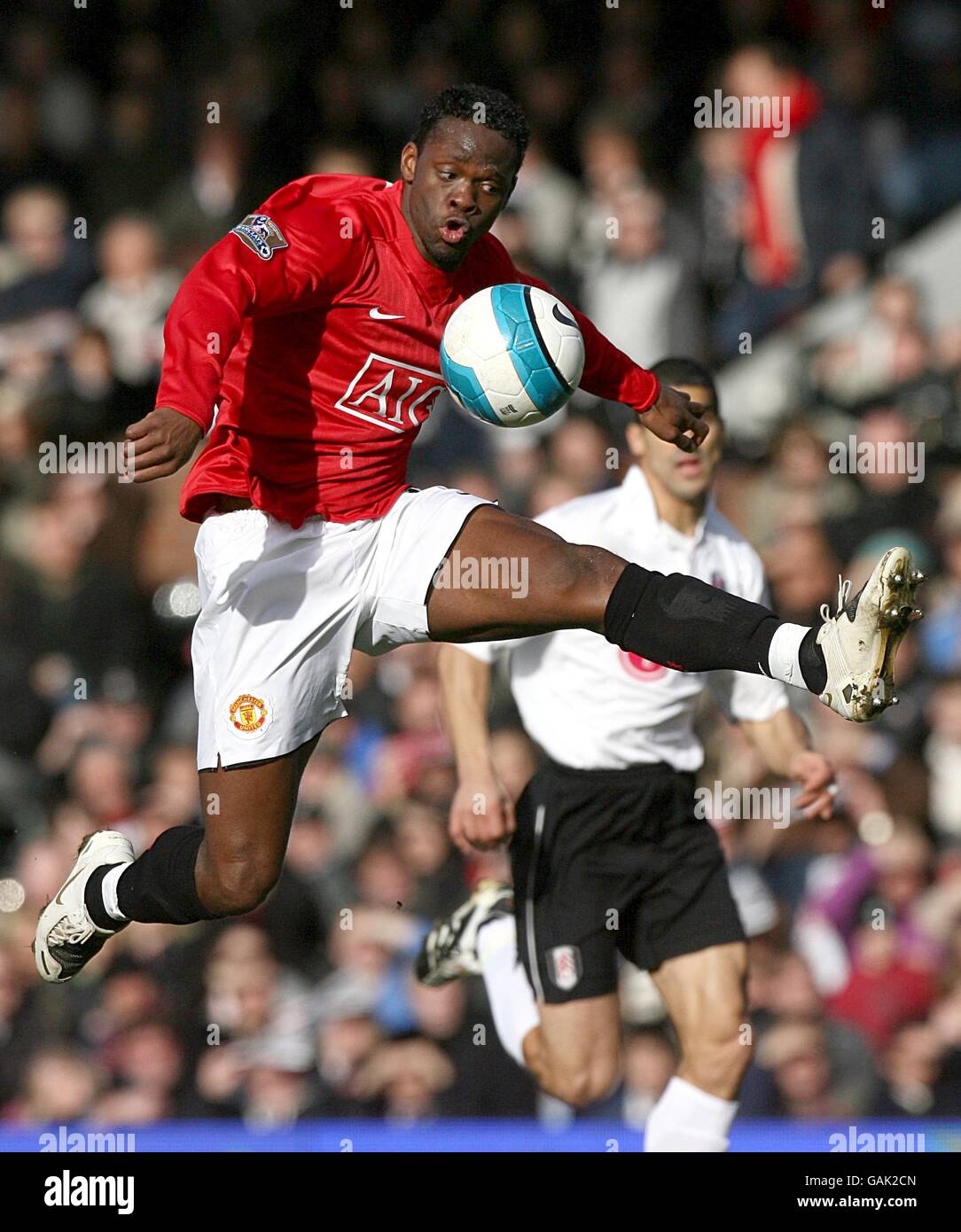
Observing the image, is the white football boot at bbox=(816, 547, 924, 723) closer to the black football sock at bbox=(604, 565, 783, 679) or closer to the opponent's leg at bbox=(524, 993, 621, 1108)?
the black football sock at bbox=(604, 565, 783, 679)

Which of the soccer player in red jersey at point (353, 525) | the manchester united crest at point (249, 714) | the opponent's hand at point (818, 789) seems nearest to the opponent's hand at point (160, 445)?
the soccer player in red jersey at point (353, 525)

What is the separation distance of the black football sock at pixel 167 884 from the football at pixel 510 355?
1491 mm

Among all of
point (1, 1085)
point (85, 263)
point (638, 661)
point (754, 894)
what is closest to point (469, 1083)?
point (754, 894)

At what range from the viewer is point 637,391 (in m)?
4.85

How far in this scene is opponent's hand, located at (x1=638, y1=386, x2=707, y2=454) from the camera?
485cm

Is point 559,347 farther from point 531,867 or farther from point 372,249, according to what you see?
point 531,867

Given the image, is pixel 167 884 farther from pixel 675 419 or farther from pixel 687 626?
pixel 675 419

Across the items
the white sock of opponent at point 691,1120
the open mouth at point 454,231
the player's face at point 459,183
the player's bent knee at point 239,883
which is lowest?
the white sock of opponent at point 691,1120

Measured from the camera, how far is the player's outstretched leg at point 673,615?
4051mm

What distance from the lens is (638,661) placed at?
573cm

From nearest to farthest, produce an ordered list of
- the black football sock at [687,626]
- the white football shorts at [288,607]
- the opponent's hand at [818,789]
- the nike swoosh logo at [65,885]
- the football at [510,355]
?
the black football sock at [687,626], the football at [510,355], the white football shorts at [288,607], the nike swoosh logo at [65,885], the opponent's hand at [818,789]

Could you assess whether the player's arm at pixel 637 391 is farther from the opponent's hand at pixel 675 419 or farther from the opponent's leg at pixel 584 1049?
the opponent's leg at pixel 584 1049

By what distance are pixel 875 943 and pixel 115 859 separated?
355 centimetres

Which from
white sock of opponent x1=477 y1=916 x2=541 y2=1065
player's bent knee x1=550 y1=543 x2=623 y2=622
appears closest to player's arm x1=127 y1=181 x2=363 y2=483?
player's bent knee x1=550 y1=543 x2=623 y2=622
